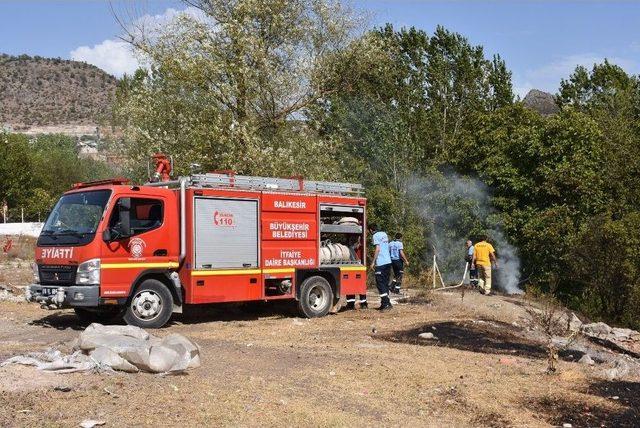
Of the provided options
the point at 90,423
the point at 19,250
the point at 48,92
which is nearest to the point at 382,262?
the point at 90,423

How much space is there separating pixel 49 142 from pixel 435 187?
57517 millimetres

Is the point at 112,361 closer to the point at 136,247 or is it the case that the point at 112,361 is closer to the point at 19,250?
the point at 136,247

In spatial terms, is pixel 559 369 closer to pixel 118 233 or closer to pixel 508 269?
pixel 118 233

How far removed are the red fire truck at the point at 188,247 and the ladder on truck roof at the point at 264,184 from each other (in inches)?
0.8

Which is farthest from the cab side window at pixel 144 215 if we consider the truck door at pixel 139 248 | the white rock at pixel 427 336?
the white rock at pixel 427 336

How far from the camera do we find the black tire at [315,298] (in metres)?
15.3

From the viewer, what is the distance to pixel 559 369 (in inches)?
407

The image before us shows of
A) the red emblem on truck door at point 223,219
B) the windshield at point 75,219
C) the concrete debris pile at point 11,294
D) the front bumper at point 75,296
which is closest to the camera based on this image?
the front bumper at point 75,296

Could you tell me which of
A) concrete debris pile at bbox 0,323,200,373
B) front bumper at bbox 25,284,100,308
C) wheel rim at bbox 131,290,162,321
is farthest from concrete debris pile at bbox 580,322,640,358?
front bumper at bbox 25,284,100,308

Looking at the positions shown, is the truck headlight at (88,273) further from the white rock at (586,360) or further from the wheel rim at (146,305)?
the white rock at (586,360)

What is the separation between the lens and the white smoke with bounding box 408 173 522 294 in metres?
30.0

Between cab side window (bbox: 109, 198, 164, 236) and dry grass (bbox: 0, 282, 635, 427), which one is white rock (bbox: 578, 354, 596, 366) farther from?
cab side window (bbox: 109, 198, 164, 236)

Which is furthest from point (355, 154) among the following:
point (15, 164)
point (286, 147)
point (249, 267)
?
point (15, 164)

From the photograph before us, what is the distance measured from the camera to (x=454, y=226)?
99.6 ft
